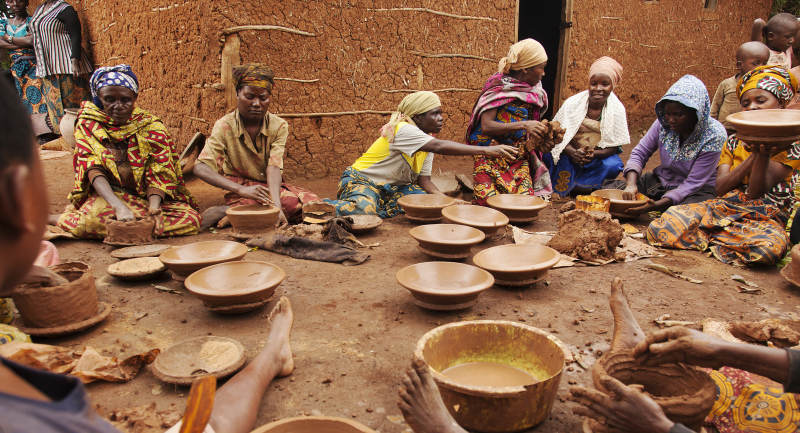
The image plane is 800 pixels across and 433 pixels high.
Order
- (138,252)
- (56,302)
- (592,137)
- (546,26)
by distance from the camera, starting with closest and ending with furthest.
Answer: (56,302), (138,252), (592,137), (546,26)

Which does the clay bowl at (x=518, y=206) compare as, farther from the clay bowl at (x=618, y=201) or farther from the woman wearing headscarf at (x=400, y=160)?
the clay bowl at (x=618, y=201)

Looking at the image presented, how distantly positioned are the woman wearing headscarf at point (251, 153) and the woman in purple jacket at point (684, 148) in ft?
10.0

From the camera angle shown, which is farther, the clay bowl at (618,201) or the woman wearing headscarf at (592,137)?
the woman wearing headscarf at (592,137)

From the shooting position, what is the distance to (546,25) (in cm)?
947

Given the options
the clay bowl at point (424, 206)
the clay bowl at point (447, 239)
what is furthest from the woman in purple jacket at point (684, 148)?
the clay bowl at point (447, 239)

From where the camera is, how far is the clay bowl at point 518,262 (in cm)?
283

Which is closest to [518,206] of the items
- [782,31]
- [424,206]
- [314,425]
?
[424,206]

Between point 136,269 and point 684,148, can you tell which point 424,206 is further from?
point 684,148

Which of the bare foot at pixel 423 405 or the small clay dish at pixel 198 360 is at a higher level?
the bare foot at pixel 423 405

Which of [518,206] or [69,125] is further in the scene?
[69,125]

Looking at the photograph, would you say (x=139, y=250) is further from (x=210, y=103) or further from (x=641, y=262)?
(x=641, y=262)

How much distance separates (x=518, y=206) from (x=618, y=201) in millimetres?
861

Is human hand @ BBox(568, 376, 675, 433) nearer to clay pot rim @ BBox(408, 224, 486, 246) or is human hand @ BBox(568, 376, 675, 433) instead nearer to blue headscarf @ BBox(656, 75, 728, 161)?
clay pot rim @ BBox(408, 224, 486, 246)

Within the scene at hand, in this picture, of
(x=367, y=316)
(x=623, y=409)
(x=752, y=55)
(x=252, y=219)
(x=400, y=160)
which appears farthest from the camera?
(x=752, y=55)
